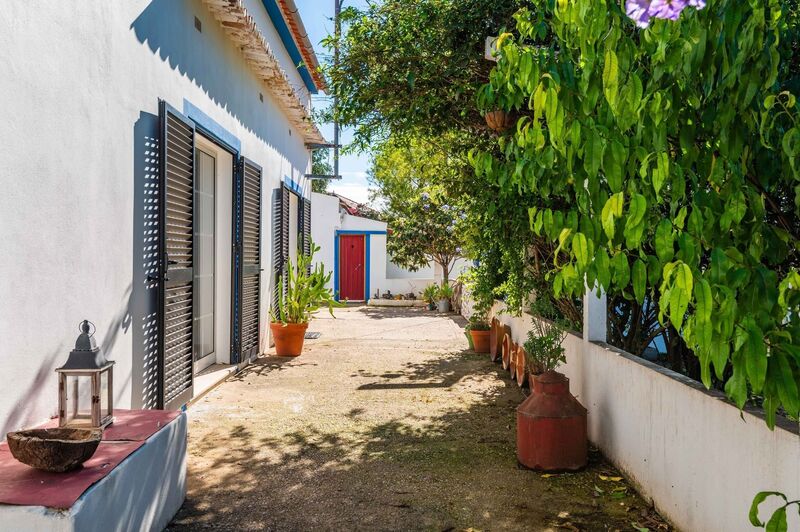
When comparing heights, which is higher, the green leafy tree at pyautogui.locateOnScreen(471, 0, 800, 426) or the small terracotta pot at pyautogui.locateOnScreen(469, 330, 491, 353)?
the green leafy tree at pyautogui.locateOnScreen(471, 0, 800, 426)

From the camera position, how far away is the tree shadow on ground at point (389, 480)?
3254 millimetres

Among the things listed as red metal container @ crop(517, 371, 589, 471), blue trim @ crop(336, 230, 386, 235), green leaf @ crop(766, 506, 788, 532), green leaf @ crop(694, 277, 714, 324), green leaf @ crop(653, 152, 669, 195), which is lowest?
red metal container @ crop(517, 371, 589, 471)

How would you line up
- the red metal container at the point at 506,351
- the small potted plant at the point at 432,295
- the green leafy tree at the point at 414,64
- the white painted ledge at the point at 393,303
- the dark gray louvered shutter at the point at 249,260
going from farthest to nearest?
the white painted ledge at the point at 393,303 < the small potted plant at the point at 432,295 < the red metal container at the point at 506,351 < the dark gray louvered shutter at the point at 249,260 < the green leafy tree at the point at 414,64

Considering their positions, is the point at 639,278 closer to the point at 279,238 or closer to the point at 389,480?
the point at 389,480

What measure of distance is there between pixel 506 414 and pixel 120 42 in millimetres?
4149

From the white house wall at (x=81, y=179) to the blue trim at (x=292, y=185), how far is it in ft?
14.0

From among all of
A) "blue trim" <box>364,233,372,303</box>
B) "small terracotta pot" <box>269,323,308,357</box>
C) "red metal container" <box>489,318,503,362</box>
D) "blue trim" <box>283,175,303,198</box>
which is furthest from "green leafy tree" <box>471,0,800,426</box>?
"blue trim" <box>364,233,372,303</box>

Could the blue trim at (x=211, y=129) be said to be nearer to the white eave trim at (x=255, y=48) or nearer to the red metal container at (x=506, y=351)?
the white eave trim at (x=255, y=48)

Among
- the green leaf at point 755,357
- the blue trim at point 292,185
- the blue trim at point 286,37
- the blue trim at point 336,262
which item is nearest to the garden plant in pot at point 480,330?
the blue trim at point 292,185

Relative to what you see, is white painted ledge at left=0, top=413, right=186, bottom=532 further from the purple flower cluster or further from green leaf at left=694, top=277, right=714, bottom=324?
the purple flower cluster

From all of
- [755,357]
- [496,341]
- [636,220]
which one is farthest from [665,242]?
[496,341]

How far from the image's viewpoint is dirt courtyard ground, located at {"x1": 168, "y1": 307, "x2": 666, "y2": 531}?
3.28 metres

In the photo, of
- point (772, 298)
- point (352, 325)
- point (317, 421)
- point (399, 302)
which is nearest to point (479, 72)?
point (317, 421)

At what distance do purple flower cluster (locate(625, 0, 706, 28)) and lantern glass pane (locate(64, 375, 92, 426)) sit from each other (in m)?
2.78
